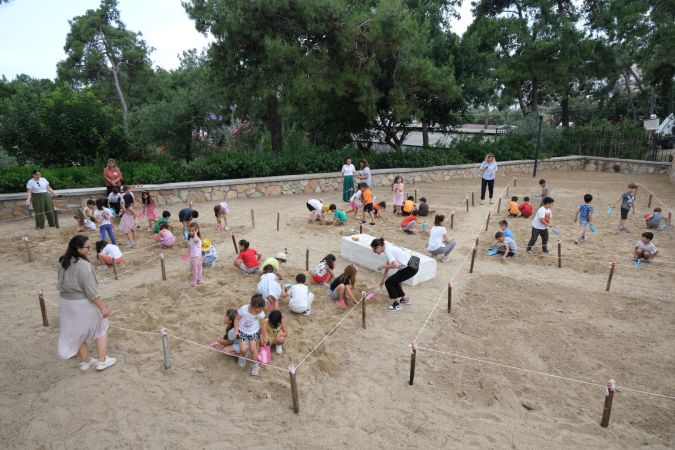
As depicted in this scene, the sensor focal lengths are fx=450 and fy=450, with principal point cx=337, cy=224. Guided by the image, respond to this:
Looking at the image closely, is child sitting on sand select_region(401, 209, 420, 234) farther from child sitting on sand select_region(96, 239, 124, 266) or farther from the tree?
the tree

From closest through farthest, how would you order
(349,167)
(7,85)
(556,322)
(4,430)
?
(4,430) → (556,322) → (349,167) → (7,85)

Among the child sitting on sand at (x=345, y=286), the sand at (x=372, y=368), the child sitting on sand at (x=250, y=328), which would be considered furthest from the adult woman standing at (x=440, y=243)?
the child sitting on sand at (x=250, y=328)

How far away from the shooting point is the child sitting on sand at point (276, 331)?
6.25 meters

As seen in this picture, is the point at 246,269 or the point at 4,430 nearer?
the point at 4,430

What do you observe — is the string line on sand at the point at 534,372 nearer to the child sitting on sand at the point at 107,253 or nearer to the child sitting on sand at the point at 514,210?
the child sitting on sand at the point at 107,253

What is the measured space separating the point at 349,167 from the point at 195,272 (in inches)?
328

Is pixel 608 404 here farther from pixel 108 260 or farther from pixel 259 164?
pixel 259 164

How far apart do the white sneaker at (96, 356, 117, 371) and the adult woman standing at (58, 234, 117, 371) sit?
0.01 metres

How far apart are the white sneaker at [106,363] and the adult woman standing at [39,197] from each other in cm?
772

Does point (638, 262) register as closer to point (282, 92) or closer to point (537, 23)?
point (282, 92)

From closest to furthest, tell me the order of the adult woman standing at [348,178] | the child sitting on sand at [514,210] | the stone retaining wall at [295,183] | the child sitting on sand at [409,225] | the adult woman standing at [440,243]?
the adult woman standing at [440,243] → the child sitting on sand at [409,225] → the stone retaining wall at [295,183] → the child sitting on sand at [514,210] → the adult woman standing at [348,178]

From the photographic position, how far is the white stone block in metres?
8.74

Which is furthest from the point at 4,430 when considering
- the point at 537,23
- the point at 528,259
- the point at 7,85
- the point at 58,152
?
the point at 7,85

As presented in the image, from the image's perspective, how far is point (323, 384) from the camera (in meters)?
5.71
